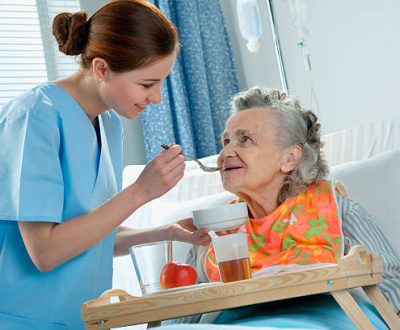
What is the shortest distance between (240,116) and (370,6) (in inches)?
54.5

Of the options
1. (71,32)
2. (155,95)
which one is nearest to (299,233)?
(155,95)

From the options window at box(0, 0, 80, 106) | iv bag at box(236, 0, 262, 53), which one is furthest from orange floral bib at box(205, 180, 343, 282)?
window at box(0, 0, 80, 106)

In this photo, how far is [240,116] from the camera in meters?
2.19

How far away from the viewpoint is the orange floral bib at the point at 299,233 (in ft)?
6.34

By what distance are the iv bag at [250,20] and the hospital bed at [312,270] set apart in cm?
85

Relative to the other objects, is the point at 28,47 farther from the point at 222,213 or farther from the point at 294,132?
the point at 222,213

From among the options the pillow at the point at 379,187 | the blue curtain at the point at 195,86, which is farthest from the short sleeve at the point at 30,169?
the blue curtain at the point at 195,86

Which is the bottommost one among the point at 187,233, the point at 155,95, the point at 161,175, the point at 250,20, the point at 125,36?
the point at 187,233

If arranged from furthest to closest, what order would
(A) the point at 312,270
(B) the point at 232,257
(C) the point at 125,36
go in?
(C) the point at 125,36 → (B) the point at 232,257 → (A) the point at 312,270

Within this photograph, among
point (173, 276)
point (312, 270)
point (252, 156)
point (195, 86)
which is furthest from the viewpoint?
point (195, 86)

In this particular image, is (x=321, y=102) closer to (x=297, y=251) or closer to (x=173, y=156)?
(x=297, y=251)

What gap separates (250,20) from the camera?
351cm

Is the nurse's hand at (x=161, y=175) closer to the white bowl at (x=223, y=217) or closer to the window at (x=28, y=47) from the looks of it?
the white bowl at (x=223, y=217)

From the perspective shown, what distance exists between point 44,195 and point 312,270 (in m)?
0.70
